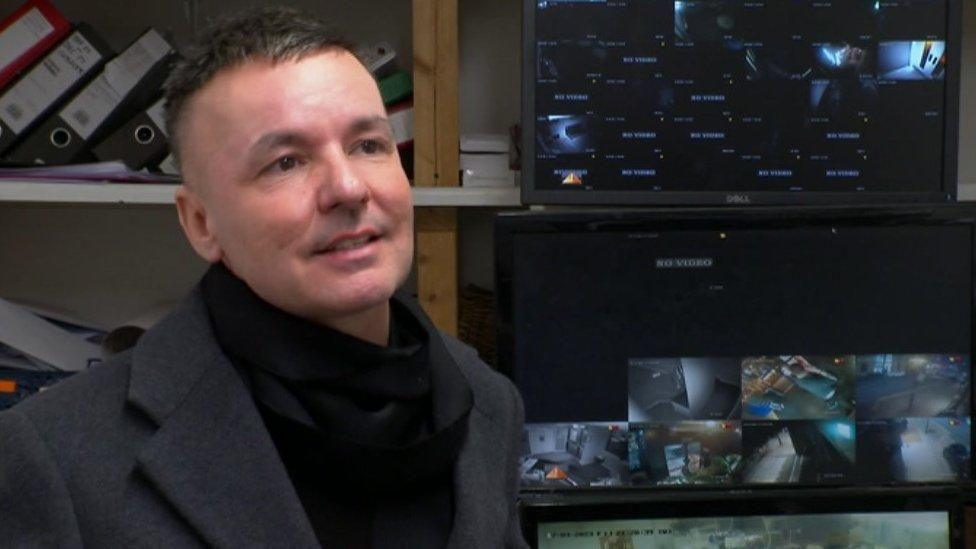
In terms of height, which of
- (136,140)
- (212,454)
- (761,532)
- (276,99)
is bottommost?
(761,532)

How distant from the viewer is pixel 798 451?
170 cm

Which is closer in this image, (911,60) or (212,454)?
(212,454)

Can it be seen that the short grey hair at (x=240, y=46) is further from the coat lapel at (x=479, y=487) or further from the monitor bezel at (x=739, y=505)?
the monitor bezel at (x=739, y=505)

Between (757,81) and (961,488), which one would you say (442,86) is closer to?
(757,81)

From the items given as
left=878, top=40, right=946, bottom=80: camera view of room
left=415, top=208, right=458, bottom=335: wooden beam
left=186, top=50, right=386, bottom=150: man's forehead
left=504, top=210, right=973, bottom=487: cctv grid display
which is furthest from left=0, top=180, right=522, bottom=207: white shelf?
left=186, top=50, right=386, bottom=150: man's forehead

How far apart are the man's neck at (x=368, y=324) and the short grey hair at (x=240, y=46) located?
0.78 feet

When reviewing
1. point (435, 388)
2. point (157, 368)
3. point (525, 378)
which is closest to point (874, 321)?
point (525, 378)

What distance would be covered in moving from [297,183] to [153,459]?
295 mm

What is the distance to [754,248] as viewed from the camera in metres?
1.68

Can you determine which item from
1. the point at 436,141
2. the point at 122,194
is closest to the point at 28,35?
the point at 122,194

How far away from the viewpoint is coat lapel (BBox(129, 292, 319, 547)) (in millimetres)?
1068

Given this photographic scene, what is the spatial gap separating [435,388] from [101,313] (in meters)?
1.23

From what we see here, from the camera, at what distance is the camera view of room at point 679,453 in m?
1.69

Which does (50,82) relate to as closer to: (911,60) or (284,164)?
(284,164)
